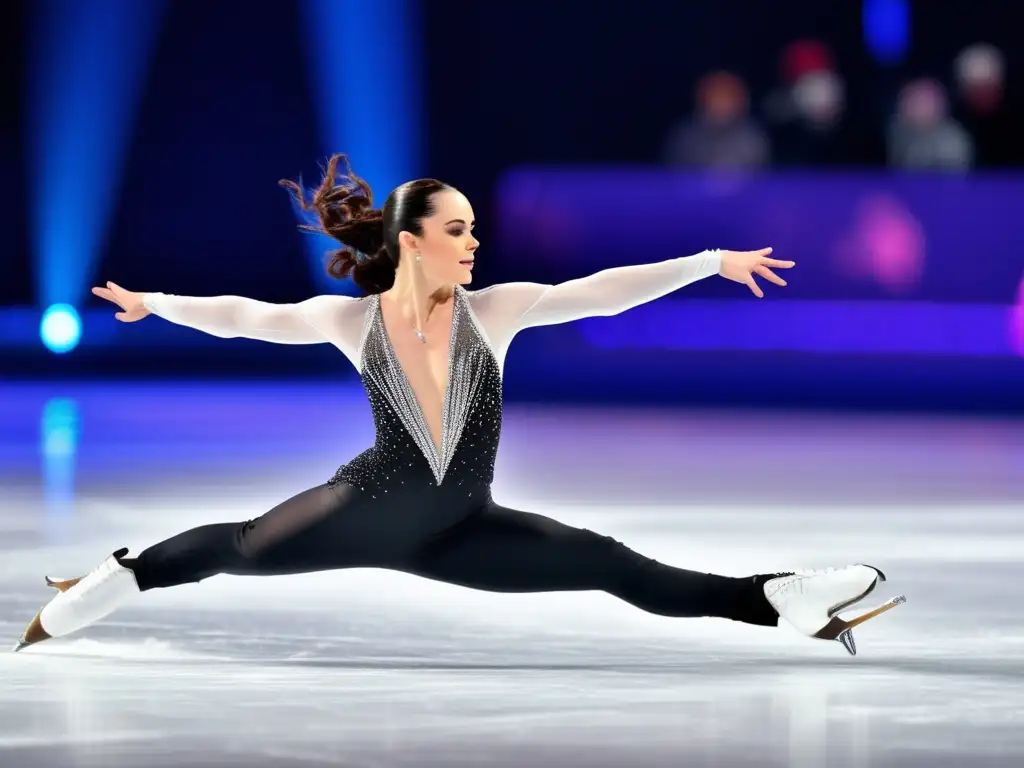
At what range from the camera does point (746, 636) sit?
11.6 ft

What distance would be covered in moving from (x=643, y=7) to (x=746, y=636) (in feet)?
27.1

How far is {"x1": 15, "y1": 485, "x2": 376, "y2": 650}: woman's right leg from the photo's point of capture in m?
3.22

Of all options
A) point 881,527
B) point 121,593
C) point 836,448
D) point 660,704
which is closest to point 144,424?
point 836,448

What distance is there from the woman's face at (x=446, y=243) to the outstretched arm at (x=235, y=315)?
209mm

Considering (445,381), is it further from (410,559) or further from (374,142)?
(374,142)

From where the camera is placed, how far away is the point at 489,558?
3232 millimetres

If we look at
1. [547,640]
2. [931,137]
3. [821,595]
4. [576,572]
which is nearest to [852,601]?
[821,595]

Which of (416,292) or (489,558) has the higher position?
(416,292)

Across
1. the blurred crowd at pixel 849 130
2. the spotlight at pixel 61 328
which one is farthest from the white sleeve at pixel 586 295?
→ the spotlight at pixel 61 328

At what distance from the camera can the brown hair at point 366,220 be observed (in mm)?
3334

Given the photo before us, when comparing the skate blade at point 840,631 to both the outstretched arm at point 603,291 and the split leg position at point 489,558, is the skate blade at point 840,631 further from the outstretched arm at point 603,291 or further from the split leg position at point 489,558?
the outstretched arm at point 603,291

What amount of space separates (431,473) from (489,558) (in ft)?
0.60

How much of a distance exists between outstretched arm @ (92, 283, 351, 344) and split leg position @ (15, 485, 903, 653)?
302mm

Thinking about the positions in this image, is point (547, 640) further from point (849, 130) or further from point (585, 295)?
point (849, 130)
